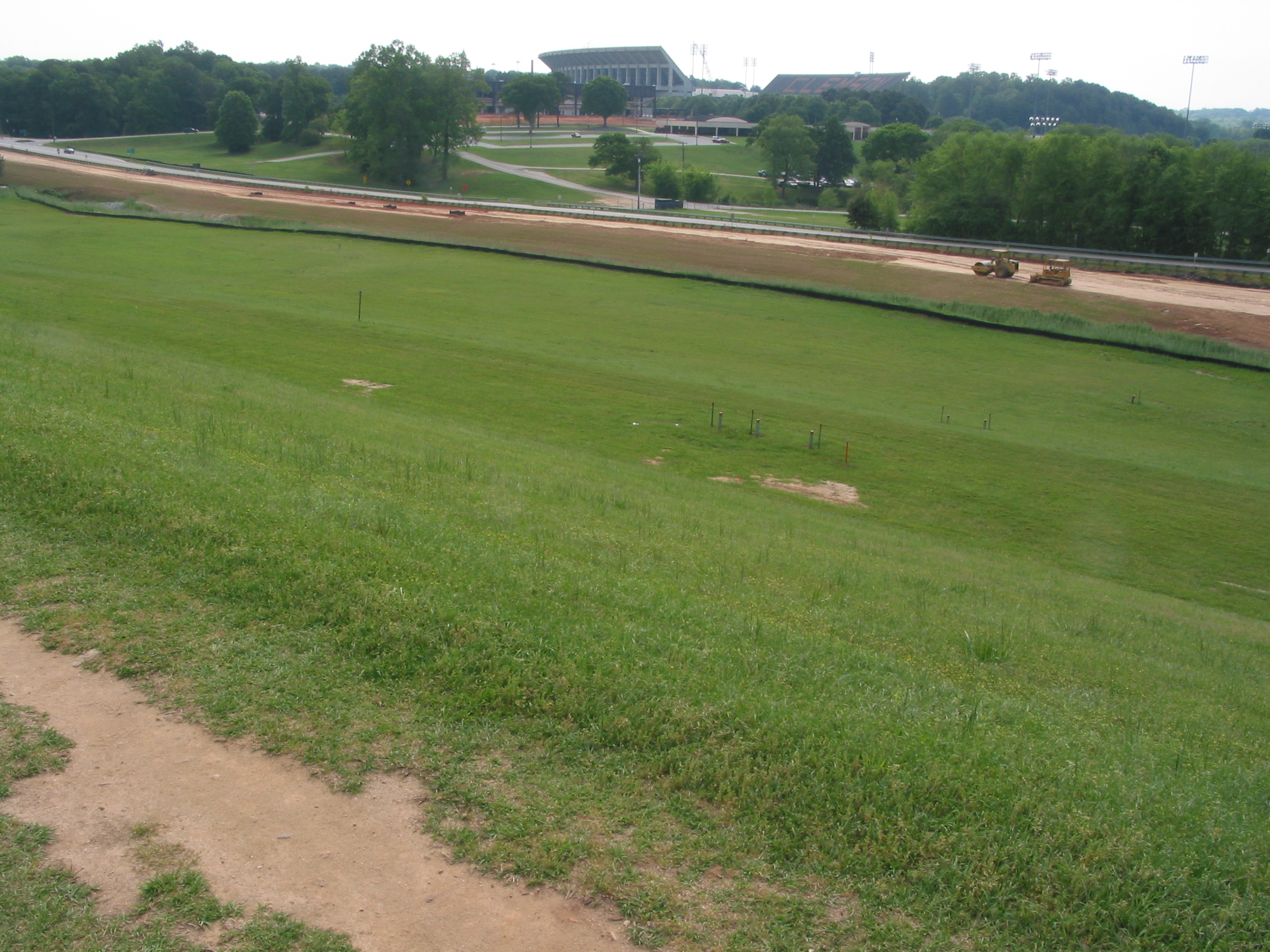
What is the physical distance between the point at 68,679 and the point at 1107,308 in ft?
192

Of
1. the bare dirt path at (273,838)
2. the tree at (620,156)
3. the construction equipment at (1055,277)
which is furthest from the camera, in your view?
the tree at (620,156)

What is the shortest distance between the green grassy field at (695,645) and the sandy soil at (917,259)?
104 feet

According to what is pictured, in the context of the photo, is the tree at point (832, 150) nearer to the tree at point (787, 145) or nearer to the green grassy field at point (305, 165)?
the tree at point (787, 145)

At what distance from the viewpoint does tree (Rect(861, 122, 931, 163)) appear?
135750 mm

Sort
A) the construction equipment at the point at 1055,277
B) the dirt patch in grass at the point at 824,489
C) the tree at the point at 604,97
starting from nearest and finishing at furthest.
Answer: the dirt patch in grass at the point at 824,489 → the construction equipment at the point at 1055,277 → the tree at the point at 604,97

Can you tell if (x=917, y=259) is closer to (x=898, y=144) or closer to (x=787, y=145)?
(x=787, y=145)

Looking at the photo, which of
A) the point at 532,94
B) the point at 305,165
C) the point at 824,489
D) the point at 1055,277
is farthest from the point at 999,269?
the point at 532,94

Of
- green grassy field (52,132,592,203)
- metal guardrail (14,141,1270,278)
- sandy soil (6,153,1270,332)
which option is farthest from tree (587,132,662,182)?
sandy soil (6,153,1270,332)

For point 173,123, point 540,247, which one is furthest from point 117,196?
point 173,123

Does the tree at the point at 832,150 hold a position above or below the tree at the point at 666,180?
above

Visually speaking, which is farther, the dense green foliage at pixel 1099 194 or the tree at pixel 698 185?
the tree at pixel 698 185

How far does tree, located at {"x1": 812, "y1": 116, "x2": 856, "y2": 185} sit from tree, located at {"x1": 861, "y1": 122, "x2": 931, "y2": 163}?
7563mm

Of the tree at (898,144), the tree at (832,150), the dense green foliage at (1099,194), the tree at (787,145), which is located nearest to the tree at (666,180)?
the tree at (787,145)

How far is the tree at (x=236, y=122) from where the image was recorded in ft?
433
